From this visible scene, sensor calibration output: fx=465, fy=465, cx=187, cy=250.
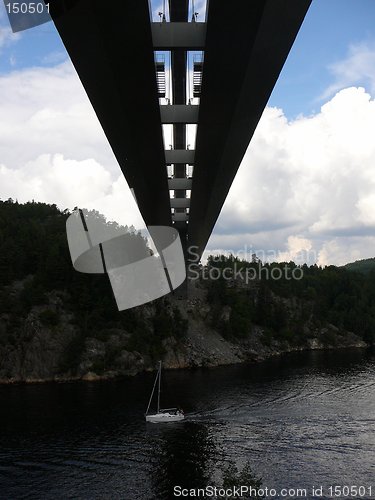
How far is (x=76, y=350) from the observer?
222ft

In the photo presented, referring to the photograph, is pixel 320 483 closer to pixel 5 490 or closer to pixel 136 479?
pixel 136 479

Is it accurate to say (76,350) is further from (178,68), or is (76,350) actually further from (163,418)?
(178,68)

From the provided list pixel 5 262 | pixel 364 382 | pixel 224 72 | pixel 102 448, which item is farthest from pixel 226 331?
pixel 224 72

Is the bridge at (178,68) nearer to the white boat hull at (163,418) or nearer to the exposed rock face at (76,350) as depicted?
the white boat hull at (163,418)

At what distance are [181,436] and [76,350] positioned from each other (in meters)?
33.6

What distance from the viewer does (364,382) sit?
201 feet

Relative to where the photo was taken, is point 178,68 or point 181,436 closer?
point 178,68

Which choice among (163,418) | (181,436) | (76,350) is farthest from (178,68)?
(76,350)

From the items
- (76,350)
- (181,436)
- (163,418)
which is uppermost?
(76,350)

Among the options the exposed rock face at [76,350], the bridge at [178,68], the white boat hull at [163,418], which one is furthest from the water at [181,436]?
the bridge at [178,68]

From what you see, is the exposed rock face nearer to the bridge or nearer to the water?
the water

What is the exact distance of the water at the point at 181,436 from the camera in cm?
2831

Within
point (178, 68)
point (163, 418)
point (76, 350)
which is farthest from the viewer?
point (76, 350)

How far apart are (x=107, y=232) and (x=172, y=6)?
100.0 metres
